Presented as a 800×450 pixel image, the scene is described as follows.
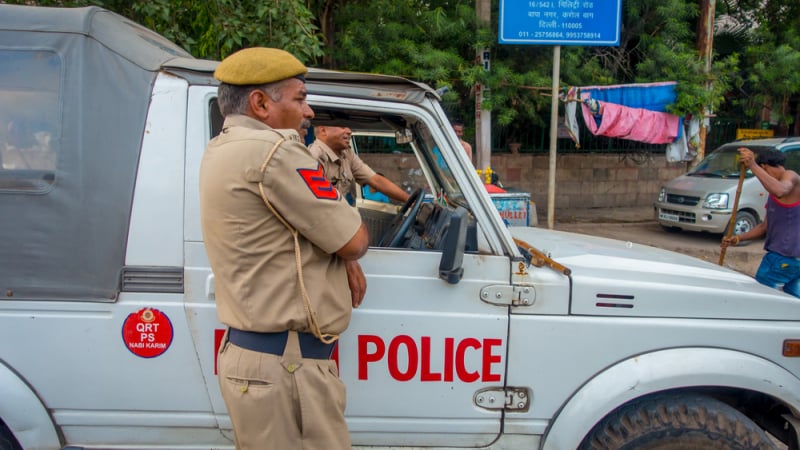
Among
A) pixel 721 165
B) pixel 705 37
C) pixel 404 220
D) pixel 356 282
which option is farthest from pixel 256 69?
pixel 705 37

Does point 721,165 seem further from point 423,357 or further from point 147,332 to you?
point 147,332

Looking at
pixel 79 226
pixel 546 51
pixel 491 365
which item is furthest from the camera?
Result: pixel 546 51

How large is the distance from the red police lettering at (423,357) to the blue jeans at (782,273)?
11.3 feet

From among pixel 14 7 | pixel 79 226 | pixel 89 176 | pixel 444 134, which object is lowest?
pixel 79 226

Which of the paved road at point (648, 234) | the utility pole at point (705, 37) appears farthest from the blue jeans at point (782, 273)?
the utility pole at point (705, 37)

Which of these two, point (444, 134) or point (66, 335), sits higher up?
point (444, 134)

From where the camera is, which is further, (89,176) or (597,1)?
(597,1)

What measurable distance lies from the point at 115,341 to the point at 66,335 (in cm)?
18

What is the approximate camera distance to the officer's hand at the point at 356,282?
2.00 meters

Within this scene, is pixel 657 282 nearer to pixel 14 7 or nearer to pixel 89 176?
pixel 89 176

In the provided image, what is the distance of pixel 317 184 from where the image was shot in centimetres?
171

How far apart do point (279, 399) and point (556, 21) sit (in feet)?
24.7

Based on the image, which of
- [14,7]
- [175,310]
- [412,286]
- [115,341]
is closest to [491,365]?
[412,286]

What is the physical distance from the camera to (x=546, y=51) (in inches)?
378
